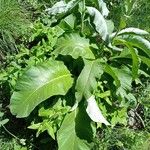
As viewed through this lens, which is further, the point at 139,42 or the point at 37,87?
the point at 139,42

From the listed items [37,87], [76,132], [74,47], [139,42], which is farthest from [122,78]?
[37,87]

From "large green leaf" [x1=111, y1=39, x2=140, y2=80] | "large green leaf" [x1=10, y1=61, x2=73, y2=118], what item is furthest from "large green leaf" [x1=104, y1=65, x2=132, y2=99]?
"large green leaf" [x1=10, y1=61, x2=73, y2=118]

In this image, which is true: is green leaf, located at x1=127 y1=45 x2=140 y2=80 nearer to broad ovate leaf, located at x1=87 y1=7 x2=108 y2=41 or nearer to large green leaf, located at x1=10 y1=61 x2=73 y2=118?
broad ovate leaf, located at x1=87 y1=7 x2=108 y2=41

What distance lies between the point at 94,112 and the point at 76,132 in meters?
0.24

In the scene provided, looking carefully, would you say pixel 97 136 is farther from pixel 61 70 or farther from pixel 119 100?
pixel 61 70

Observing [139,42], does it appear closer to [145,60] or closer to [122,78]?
[145,60]

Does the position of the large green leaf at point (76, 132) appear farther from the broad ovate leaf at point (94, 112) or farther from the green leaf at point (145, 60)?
the green leaf at point (145, 60)

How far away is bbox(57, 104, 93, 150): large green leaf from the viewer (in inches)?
166

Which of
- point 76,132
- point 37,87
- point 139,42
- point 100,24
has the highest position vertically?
point 100,24

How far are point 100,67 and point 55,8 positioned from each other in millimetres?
786

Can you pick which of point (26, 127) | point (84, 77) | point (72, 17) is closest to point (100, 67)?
point (84, 77)

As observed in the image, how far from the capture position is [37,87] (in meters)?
4.23

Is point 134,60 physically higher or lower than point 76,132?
higher

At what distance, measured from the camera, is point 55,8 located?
4656 millimetres
